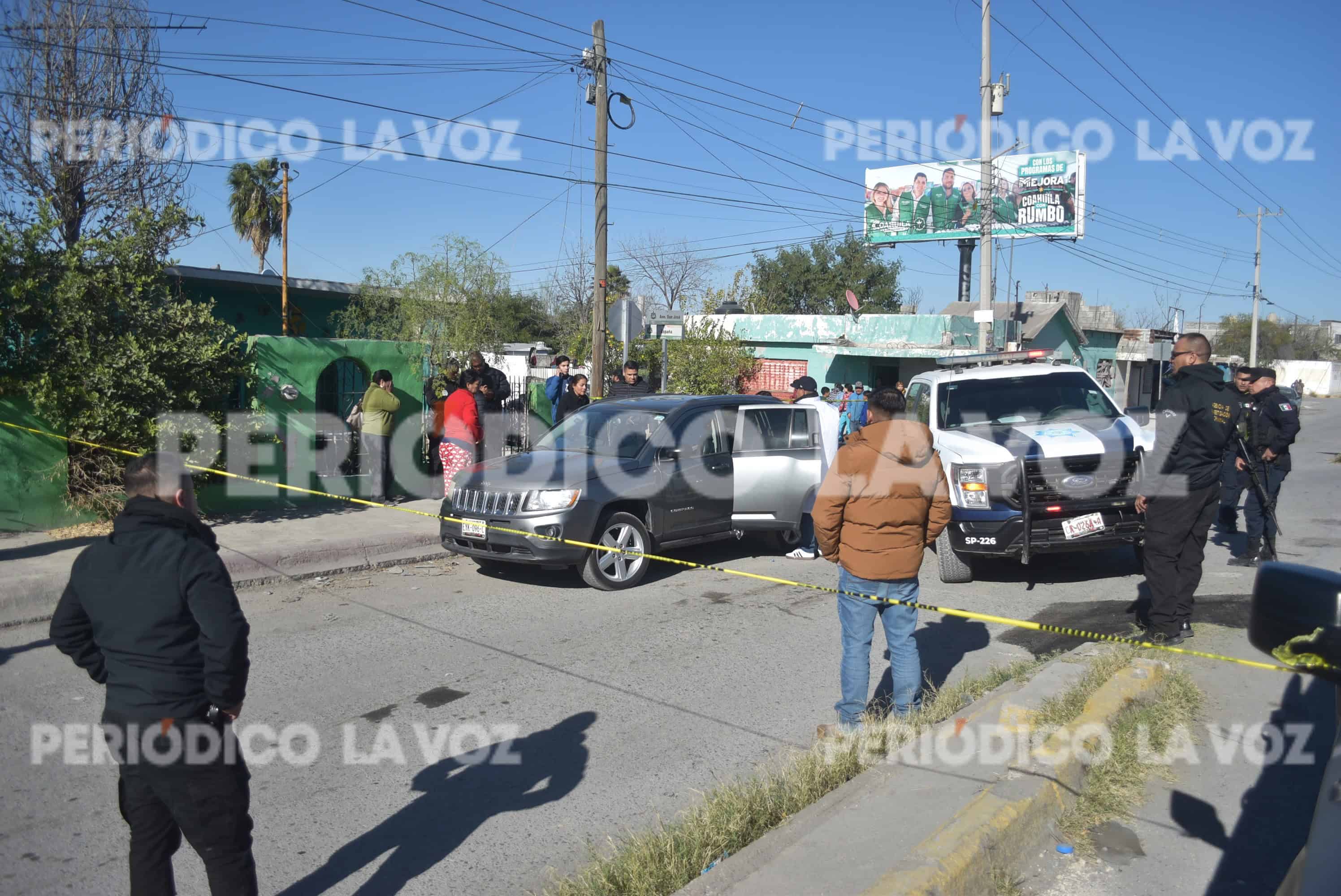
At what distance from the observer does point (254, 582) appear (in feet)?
28.2

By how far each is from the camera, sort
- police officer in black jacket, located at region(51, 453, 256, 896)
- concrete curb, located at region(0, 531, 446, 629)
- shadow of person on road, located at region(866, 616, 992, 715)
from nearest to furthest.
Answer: police officer in black jacket, located at region(51, 453, 256, 896), shadow of person on road, located at region(866, 616, 992, 715), concrete curb, located at region(0, 531, 446, 629)

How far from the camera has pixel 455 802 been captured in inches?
175

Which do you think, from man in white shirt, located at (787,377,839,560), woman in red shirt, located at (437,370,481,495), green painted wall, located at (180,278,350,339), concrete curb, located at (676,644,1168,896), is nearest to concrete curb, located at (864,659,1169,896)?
concrete curb, located at (676,644,1168,896)

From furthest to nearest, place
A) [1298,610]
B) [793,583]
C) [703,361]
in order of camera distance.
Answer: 1. [703,361]
2. [793,583]
3. [1298,610]

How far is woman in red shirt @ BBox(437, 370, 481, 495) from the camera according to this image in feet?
36.4

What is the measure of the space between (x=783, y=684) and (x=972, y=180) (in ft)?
106

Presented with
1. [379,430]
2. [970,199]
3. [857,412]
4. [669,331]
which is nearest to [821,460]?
[379,430]

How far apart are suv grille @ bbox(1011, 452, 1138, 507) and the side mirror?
6227 millimetres

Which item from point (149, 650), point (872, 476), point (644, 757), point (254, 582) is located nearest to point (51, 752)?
point (149, 650)

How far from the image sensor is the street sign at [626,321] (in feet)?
46.5

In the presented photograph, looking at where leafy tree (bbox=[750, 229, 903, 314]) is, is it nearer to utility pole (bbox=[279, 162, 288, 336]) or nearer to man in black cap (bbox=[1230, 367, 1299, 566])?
utility pole (bbox=[279, 162, 288, 336])

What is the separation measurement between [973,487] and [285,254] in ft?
89.8

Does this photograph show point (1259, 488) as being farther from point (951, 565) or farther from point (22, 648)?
point (22, 648)

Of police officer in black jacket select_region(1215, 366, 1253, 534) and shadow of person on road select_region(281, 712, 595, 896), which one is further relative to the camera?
police officer in black jacket select_region(1215, 366, 1253, 534)
